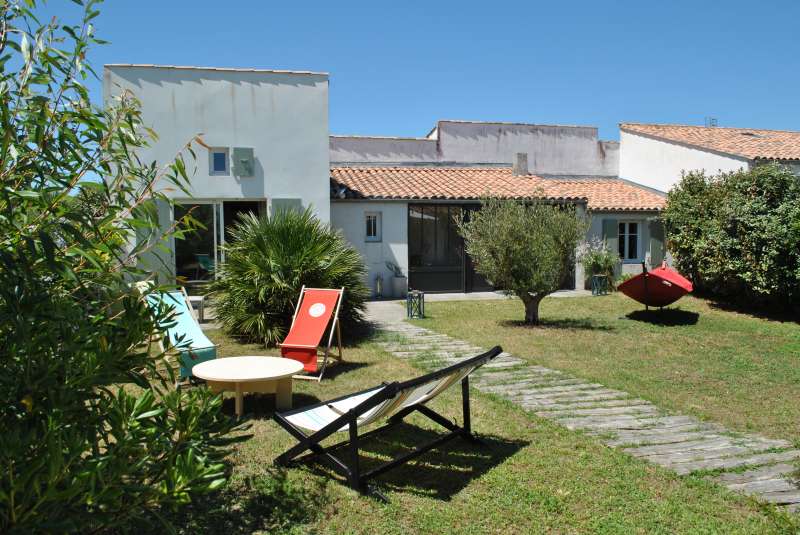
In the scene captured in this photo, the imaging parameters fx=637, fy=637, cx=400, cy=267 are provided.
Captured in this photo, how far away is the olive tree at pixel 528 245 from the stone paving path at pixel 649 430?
3106 mm

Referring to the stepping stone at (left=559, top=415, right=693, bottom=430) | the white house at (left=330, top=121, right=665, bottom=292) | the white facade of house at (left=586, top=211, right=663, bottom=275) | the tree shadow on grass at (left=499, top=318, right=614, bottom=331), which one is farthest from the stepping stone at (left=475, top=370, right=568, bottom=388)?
the white facade of house at (left=586, top=211, right=663, bottom=275)

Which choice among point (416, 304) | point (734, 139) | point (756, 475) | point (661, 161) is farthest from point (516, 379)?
point (734, 139)

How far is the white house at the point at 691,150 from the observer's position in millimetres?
18984

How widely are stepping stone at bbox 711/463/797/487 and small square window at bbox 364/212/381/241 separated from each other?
13.5 meters

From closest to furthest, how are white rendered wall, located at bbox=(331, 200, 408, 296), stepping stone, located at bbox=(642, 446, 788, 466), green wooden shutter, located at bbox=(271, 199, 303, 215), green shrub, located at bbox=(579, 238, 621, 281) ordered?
stepping stone, located at bbox=(642, 446, 788, 466), green wooden shutter, located at bbox=(271, 199, 303, 215), white rendered wall, located at bbox=(331, 200, 408, 296), green shrub, located at bbox=(579, 238, 621, 281)

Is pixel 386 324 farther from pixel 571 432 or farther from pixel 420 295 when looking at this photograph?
pixel 571 432

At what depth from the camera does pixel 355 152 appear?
86.8 ft

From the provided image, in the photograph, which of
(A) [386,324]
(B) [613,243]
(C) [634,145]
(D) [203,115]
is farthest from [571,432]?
(C) [634,145]

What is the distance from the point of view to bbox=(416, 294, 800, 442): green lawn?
734 centimetres

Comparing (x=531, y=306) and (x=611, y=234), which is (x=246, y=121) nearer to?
(x=531, y=306)

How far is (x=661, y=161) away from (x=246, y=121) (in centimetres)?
1473

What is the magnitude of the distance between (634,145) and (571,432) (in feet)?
67.2

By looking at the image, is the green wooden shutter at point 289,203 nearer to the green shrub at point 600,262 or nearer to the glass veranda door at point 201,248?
the glass veranda door at point 201,248

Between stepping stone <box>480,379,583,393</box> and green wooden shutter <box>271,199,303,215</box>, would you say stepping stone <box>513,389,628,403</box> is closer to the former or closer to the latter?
stepping stone <box>480,379,583,393</box>
